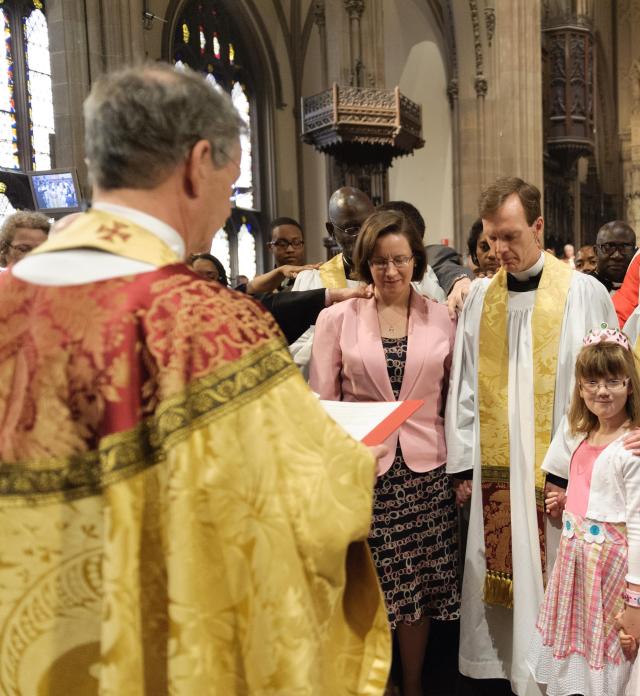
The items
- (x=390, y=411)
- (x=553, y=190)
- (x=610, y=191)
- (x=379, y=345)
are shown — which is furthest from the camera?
(x=610, y=191)

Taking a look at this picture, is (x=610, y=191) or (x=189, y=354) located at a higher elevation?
(x=610, y=191)

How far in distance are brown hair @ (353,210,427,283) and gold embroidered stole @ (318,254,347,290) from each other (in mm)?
749

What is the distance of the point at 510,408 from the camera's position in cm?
339

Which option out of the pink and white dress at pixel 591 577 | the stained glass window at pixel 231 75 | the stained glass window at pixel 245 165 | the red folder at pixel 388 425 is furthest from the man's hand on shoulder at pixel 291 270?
the stained glass window at pixel 245 165

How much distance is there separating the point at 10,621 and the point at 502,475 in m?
2.40

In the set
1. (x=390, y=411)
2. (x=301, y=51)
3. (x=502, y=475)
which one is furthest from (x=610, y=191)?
(x=390, y=411)

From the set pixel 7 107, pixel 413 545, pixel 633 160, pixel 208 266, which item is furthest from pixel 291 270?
pixel 633 160

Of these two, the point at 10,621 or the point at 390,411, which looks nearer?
the point at 10,621

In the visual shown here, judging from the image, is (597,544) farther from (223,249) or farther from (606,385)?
(223,249)

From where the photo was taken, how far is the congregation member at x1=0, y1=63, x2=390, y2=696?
1316 mm

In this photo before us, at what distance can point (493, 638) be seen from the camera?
3.41 meters

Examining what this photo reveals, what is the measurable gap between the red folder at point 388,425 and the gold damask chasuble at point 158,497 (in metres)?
0.30

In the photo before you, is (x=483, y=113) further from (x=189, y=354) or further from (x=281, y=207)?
(x=189, y=354)

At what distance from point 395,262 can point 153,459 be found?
6.82ft
